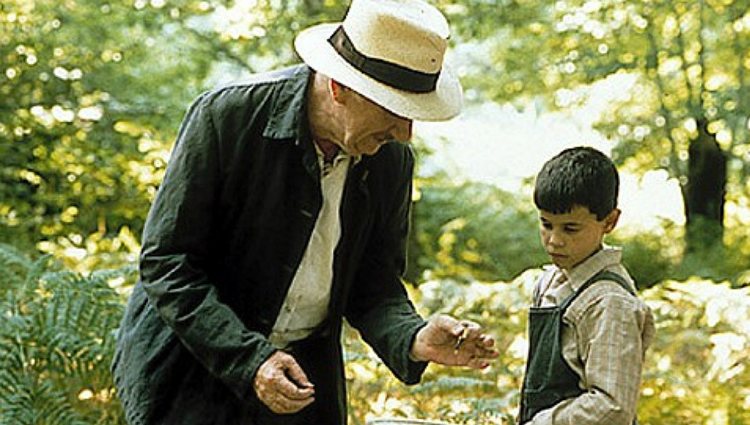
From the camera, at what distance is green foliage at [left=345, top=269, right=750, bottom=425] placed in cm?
416

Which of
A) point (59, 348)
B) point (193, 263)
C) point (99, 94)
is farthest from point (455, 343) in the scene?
point (99, 94)

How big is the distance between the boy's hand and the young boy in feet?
0.30

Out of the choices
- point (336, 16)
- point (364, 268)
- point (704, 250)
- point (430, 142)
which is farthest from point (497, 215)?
point (364, 268)

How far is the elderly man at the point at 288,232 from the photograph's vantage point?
7.24 feet

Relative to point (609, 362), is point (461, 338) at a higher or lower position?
lower

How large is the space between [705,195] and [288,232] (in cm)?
411

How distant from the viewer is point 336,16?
18.1 feet

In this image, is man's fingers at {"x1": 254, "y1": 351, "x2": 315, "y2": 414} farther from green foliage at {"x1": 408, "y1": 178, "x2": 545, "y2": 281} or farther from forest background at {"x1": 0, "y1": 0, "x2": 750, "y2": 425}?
green foliage at {"x1": 408, "y1": 178, "x2": 545, "y2": 281}

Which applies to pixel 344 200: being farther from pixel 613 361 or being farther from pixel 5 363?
pixel 5 363

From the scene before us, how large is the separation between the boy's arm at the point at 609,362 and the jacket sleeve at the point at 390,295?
38 cm

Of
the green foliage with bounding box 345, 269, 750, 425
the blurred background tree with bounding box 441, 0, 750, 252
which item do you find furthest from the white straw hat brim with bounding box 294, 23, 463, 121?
the blurred background tree with bounding box 441, 0, 750, 252

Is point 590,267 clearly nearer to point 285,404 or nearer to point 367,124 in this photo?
point 367,124

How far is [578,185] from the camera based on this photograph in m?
2.28

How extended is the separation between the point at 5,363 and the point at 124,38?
2590 mm
